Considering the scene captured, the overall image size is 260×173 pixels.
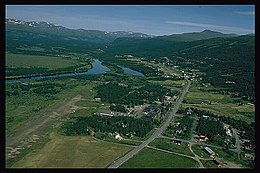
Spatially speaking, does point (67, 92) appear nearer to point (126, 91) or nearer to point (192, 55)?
point (126, 91)

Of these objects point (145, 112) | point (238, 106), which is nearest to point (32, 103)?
point (145, 112)

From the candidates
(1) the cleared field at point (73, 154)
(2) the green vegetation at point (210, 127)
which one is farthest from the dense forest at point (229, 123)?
(1) the cleared field at point (73, 154)

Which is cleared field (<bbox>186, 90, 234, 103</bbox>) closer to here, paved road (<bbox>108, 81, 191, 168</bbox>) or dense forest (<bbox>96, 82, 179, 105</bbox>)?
dense forest (<bbox>96, 82, 179, 105</bbox>)

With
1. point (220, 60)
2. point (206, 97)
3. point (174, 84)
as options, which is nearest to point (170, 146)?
point (206, 97)

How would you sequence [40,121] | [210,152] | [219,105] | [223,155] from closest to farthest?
1. [210,152]
2. [223,155]
3. [40,121]
4. [219,105]

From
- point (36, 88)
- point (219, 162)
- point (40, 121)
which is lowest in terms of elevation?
point (219, 162)

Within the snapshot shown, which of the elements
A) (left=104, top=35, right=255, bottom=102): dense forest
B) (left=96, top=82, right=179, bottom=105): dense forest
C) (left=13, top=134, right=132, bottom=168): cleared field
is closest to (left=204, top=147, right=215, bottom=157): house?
(left=13, top=134, right=132, bottom=168): cleared field

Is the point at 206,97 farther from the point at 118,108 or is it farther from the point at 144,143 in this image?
the point at 144,143
